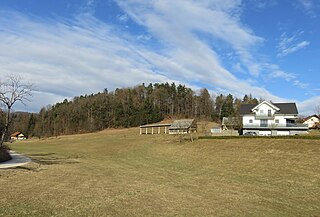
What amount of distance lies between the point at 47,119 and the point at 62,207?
110665mm

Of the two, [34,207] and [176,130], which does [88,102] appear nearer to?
[176,130]

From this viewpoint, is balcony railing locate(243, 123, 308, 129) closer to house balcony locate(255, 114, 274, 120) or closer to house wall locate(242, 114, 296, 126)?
house wall locate(242, 114, 296, 126)

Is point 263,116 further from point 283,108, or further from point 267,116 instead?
point 283,108

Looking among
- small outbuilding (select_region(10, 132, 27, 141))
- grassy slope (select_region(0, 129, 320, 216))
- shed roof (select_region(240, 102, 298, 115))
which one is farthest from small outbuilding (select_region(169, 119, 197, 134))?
small outbuilding (select_region(10, 132, 27, 141))

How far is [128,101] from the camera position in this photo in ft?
341

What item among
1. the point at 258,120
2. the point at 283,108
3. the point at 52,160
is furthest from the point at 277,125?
the point at 52,160

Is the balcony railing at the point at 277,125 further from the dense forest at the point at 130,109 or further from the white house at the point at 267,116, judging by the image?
the dense forest at the point at 130,109

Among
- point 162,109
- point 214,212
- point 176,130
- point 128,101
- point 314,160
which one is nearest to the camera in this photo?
point 214,212

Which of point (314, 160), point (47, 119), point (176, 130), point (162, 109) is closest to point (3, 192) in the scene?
point (314, 160)

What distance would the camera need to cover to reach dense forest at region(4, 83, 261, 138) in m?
100

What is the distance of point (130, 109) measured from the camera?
331 feet

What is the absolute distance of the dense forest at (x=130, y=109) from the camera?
329 ft

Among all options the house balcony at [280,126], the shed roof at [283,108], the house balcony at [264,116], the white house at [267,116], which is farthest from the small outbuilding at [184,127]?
the house balcony at [264,116]

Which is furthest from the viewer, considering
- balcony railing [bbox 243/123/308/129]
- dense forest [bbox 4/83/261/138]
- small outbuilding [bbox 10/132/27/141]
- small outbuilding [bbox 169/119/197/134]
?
small outbuilding [bbox 10/132/27/141]
